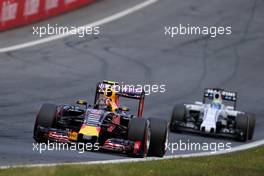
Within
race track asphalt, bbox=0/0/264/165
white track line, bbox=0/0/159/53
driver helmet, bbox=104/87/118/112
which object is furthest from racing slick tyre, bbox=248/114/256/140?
white track line, bbox=0/0/159/53

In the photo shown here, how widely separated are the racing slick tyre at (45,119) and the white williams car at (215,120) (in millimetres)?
5021

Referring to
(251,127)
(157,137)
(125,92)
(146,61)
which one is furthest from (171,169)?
(146,61)

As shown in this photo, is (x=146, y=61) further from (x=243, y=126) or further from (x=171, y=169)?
(x=171, y=169)

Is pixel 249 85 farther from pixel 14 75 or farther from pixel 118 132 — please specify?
pixel 118 132

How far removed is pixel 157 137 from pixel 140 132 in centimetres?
53

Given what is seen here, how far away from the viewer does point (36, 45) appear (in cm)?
2922

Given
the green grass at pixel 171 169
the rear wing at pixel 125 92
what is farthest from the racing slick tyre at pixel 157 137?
the rear wing at pixel 125 92

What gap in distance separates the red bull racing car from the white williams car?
3.52 metres

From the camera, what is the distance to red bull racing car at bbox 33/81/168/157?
47.9 ft

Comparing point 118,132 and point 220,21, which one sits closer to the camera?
point 118,132

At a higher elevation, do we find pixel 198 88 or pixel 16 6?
pixel 16 6

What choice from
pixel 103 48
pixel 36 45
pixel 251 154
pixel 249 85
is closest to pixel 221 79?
pixel 249 85

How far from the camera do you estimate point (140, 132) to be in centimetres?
1461

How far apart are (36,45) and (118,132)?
14169 millimetres
